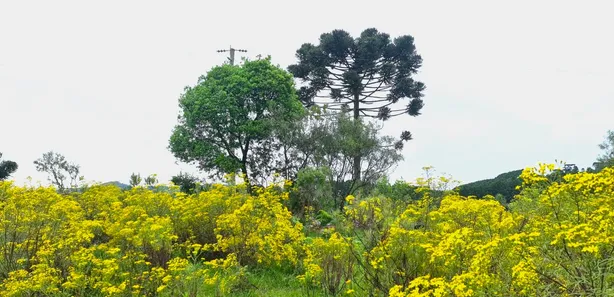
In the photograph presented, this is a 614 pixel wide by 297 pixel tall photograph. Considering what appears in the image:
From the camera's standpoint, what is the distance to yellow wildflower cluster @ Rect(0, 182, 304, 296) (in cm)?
491

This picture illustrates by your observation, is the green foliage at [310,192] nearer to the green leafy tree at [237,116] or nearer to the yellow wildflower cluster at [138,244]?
the green leafy tree at [237,116]

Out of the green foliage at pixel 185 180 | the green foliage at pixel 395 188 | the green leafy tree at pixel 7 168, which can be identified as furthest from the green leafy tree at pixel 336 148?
the green leafy tree at pixel 7 168

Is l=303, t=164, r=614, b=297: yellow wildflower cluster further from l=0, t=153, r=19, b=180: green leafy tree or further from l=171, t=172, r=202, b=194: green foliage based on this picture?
l=0, t=153, r=19, b=180: green leafy tree

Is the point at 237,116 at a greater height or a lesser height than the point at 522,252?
greater

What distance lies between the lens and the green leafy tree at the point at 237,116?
1819 centimetres

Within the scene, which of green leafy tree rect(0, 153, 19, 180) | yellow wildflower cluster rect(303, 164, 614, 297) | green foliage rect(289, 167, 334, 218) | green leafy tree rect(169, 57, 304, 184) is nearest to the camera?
yellow wildflower cluster rect(303, 164, 614, 297)

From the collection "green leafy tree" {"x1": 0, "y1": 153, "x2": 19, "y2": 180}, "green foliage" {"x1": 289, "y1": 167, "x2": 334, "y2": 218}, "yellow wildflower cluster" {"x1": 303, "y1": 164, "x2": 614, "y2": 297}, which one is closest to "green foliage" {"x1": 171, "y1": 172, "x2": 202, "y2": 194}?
"green foliage" {"x1": 289, "y1": 167, "x2": 334, "y2": 218}

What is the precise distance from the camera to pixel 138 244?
5.25m

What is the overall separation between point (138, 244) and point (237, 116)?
1329 centimetres

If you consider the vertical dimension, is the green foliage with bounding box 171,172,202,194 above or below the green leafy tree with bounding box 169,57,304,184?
below

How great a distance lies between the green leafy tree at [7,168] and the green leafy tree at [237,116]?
8.96 metres

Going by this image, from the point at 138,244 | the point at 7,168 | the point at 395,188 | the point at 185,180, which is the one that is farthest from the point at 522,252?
the point at 7,168

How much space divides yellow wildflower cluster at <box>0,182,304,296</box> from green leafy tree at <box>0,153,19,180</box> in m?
18.5

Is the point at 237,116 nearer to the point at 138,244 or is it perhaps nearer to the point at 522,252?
the point at 138,244
